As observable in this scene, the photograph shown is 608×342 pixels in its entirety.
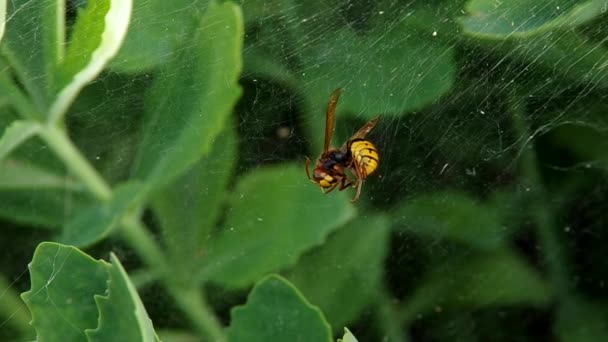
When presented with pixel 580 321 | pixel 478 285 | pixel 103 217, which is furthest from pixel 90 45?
pixel 580 321

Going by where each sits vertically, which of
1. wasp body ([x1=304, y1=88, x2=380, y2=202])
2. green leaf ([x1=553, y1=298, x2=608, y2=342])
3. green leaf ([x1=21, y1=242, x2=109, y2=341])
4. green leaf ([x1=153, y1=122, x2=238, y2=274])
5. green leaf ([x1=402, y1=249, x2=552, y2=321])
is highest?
green leaf ([x1=21, y1=242, x2=109, y2=341])

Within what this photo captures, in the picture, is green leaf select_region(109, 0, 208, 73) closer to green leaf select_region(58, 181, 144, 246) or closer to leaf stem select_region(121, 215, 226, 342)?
green leaf select_region(58, 181, 144, 246)

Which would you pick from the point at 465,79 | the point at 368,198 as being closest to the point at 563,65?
the point at 465,79

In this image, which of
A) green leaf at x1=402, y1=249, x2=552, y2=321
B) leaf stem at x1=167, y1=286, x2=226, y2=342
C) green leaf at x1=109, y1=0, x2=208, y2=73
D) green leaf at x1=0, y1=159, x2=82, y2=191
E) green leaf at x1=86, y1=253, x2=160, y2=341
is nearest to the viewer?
green leaf at x1=86, y1=253, x2=160, y2=341

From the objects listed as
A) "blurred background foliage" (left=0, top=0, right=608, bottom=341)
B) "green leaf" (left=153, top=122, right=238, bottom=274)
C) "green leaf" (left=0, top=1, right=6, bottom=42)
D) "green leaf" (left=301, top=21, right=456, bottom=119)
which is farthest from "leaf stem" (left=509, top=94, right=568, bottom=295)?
"green leaf" (left=0, top=1, right=6, bottom=42)

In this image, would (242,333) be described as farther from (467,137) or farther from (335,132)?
(467,137)

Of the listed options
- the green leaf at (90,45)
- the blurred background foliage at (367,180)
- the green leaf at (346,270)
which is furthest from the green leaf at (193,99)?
the green leaf at (346,270)

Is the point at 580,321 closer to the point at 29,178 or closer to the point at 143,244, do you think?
the point at 143,244
